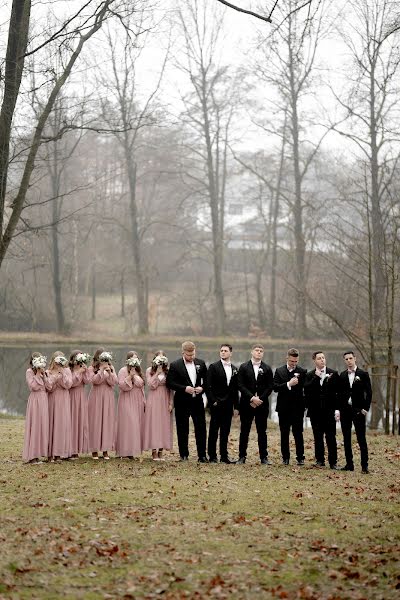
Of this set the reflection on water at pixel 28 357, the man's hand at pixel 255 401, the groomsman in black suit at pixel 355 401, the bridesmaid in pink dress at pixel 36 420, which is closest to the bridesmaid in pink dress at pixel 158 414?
the man's hand at pixel 255 401

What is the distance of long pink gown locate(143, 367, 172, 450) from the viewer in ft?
48.5

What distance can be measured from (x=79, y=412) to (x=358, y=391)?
4776 mm

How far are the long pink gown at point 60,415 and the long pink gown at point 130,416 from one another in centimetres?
87

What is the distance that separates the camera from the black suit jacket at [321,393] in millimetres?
14602

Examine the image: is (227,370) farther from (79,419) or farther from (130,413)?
(79,419)

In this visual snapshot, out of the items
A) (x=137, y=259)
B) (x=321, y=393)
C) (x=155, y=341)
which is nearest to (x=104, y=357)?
(x=321, y=393)

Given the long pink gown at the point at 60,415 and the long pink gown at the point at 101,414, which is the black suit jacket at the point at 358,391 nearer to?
the long pink gown at the point at 101,414

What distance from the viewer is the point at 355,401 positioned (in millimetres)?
14398

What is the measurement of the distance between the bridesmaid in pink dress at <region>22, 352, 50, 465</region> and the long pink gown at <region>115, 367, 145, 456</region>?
1.26 m

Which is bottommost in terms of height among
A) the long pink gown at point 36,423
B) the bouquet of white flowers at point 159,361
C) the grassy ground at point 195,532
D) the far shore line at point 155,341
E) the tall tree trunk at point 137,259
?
the grassy ground at point 195,532

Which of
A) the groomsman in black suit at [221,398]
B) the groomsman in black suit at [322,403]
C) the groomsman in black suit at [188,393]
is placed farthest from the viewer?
the groomsman in black suit at [221,398]

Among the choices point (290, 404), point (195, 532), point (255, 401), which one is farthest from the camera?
point (290, 404)

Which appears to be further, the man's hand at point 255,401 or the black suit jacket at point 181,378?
the black suit jacket at point 181,378

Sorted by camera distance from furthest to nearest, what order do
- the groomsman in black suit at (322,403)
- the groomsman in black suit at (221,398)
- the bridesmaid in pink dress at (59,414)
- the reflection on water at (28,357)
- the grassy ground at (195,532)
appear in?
1. the reflection on water at (28,357)
2. the groomsman in black suit at (221,398)
3. the groomsman in black suit at (322,403)
4. the bridesmaid in pink dress at (59,414)
5. the grassy ground at (195,532)
